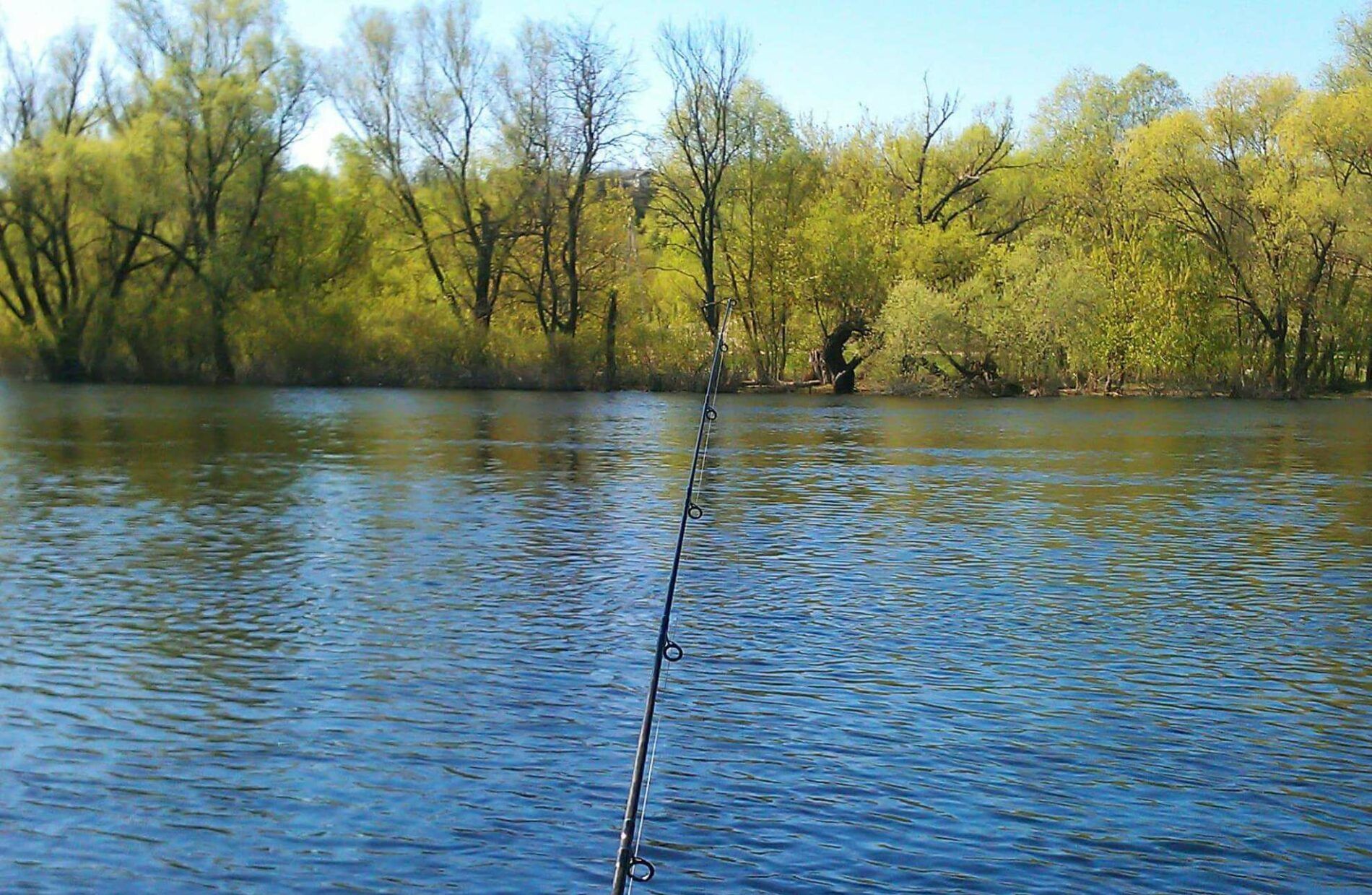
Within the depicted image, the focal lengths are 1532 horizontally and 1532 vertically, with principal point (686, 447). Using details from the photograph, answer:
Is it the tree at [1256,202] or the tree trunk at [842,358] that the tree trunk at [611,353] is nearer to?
the tree trunk at [842,358]

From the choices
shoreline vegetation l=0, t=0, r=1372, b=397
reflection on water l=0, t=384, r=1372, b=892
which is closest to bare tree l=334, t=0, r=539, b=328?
shoreline vegetation l=0, t=0, r=1372, b=397

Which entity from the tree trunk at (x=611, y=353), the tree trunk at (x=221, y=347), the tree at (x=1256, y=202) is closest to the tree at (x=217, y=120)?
the tree trunk at (x=221, y=347)

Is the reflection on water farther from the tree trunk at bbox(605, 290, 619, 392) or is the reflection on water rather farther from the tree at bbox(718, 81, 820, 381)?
the tree at bbox(718, 81, 820, 381)

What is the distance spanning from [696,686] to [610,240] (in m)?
58.4

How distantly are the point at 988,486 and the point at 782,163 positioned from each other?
43.6 meters

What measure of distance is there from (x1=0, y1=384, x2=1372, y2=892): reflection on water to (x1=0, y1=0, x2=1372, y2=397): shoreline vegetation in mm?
37721

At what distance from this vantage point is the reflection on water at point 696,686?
8.36m

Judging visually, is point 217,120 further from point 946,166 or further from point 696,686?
point 696,686

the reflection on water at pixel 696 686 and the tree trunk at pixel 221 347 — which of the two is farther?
the tree trunk at pixel 221 347

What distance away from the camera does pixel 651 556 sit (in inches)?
736

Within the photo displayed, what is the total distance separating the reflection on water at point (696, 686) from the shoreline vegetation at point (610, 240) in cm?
3772

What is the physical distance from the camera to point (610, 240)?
69312 millimetres

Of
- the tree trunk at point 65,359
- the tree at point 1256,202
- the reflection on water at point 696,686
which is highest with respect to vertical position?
the tree at point 1256,202

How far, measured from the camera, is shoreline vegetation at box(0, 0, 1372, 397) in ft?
204
